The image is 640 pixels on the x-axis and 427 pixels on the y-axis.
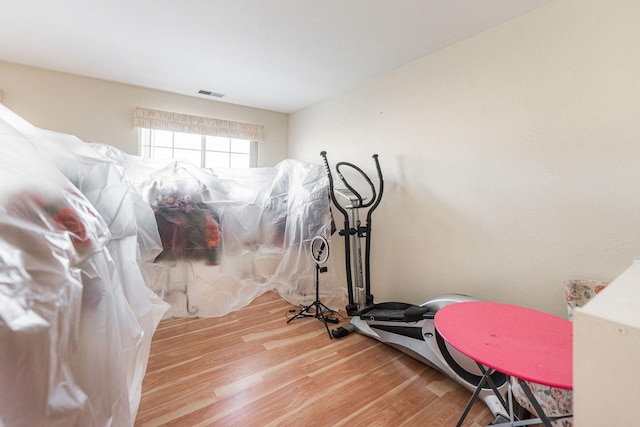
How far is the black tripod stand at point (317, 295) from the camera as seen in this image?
236 centimetres

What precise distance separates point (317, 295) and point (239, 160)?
230cm

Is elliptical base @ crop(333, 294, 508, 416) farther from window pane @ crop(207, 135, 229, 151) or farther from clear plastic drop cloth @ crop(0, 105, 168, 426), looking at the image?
window pane @ crop(207, 135, 229, 151)

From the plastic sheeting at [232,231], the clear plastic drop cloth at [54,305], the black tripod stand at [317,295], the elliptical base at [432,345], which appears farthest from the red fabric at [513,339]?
the plastic sheeting at [232,231]

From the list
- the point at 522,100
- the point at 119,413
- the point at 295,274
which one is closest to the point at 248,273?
the point at 295,274

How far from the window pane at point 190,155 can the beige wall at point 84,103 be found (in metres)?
0.45

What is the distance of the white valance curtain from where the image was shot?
9.58ft

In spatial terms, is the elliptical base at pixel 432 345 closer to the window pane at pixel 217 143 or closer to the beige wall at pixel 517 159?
the beige wall at pixel 517 159

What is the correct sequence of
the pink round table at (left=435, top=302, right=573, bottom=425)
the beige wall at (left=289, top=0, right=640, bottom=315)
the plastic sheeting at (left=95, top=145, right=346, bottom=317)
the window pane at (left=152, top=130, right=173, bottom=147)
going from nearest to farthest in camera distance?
the pink round table at (left=435, top=302, right=573, bottom=425), the beige wall at (left=289, top=0, right=640, bottom=315), the plastic sheeting at (left=95, top=145, right=346, bottom=317), the window pane at (left=152, top=130, right=173, bottom=147)

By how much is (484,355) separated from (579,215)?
1218 millimetres

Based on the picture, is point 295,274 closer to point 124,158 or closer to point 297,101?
point 124,158

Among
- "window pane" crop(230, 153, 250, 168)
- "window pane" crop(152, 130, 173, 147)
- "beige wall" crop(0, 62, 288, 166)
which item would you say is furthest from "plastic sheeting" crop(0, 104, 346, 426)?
"window pane" crop(230, 153, 250, 168)

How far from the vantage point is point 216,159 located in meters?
3.59

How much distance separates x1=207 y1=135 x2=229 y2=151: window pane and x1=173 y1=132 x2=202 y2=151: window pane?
120 millimetres

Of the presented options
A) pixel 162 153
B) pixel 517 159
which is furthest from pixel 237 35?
pixel 517 159
